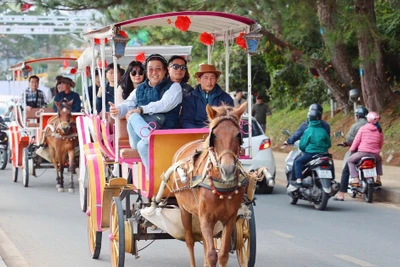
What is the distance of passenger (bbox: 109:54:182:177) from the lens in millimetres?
8633

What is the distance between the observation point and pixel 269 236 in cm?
1145

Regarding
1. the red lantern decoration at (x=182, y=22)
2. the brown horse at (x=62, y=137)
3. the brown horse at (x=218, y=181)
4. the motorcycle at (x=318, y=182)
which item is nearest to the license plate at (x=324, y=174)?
the motorcycle at (x=318, y=182)

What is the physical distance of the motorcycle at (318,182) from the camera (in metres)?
Result: 14.0

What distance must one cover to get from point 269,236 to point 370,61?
30.7 ft

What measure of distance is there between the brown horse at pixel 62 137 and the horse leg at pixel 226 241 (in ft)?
31.9

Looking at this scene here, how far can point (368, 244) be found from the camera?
10781 millimetres

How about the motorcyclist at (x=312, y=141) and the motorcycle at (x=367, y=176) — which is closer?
the motorcyclist at (x=312, y=141)

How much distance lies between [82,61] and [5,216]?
272 cm

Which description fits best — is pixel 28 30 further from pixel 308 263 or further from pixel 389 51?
pixel 308 263

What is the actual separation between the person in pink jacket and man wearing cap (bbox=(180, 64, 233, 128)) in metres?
6.85

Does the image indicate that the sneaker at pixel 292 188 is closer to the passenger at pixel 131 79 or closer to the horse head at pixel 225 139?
the passenger at pixel 131 79

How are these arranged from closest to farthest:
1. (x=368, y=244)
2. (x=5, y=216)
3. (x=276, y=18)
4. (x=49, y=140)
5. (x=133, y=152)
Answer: (x=133, y=152)
(x=368, y=244)
(x=5, y=216)
(x=49, y=140)
(x=276, y=18)

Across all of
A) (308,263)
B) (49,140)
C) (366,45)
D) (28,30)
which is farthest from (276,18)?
(28,30)

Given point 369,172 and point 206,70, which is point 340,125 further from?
point 206,70
